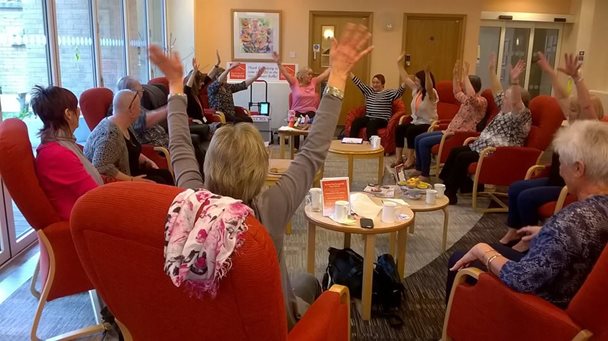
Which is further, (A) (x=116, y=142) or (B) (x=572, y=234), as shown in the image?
(A) (x=116, y=142)

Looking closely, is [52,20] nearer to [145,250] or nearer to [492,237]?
[145,250]

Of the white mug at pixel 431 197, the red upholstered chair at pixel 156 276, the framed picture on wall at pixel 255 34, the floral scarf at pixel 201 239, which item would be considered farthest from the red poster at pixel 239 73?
the floral scarf at pixel 201 239

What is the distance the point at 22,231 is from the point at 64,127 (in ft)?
5.51

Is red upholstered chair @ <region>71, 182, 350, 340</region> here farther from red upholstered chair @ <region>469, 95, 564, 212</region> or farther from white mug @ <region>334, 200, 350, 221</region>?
red upholstered chair @ <region>469, 95, 564, 212</region>

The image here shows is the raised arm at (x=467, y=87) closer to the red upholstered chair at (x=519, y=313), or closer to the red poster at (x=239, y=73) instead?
the red upholstered chair at (x=519, y=313)

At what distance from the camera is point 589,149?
175 centimetres

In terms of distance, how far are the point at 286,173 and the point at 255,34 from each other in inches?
320

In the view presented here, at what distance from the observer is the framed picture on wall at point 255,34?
9258mm

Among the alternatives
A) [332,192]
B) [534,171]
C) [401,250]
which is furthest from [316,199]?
[534,171]

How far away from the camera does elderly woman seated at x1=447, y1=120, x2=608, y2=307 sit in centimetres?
159

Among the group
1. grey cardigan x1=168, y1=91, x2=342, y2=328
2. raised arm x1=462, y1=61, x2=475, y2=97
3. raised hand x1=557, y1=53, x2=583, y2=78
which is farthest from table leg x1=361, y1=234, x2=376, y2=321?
raised arm x1=462, y1=61, x2=475, y2=97

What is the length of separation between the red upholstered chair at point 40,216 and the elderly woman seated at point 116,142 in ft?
3.01

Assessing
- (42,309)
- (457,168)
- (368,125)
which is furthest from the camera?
(368,125)

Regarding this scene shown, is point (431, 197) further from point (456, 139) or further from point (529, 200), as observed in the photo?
point (456, 139)
